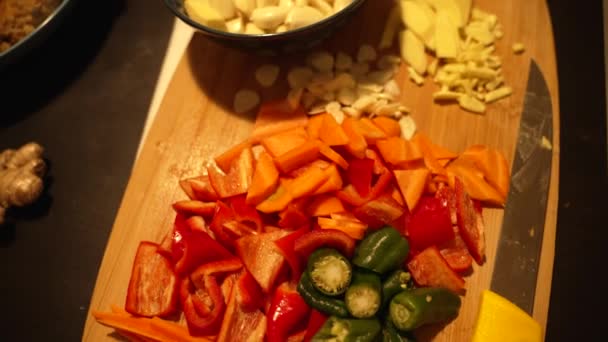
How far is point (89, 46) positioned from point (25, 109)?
38cm

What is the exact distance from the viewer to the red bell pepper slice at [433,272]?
1.67 meters

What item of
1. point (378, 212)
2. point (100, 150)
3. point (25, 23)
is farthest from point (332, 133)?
point (25, 23)

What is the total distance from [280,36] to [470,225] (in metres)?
0.87

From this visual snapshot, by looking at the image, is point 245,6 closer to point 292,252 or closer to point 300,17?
point 300,17

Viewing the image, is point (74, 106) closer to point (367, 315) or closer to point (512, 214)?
point (367, 315)

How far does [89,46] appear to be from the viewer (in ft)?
7.73

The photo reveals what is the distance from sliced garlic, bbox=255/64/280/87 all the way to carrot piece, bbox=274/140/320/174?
37 centimetres

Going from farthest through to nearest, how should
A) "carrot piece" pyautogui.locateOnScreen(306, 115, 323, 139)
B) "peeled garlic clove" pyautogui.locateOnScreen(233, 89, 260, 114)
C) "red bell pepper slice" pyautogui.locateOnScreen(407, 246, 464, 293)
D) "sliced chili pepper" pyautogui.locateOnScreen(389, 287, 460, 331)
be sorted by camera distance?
"peeled garlic clove" pyautogui.locateOnScreen(233, 89, 260, 114), "carrot piece" pyautogui.locateOnScreen(306, 115, 323, 139), "red bell pepper slice" pyautogui.locateOnScreen(407, 246, 464, 293), "sliced chili pepper" pyautogui.locateOnScreen(389, 287, 460, 331)

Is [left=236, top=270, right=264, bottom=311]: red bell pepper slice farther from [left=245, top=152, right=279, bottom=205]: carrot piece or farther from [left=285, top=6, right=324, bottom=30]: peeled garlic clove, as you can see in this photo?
[left=285, top=6, right=324, bottom=30]: peeled garlic clove

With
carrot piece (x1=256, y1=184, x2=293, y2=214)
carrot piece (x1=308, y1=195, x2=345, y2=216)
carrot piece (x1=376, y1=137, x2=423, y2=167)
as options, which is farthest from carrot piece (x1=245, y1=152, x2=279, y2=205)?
carrot piece (x1=376, y1=137, x2=423, y2=167)

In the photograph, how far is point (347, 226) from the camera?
1711mm

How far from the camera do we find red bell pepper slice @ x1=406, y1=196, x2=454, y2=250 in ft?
5.59

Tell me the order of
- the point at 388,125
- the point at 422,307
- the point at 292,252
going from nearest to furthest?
the point at 422,307
the point at 292,252
the point at 388,125

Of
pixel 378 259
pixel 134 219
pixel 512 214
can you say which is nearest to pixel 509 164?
pixel 512 214
